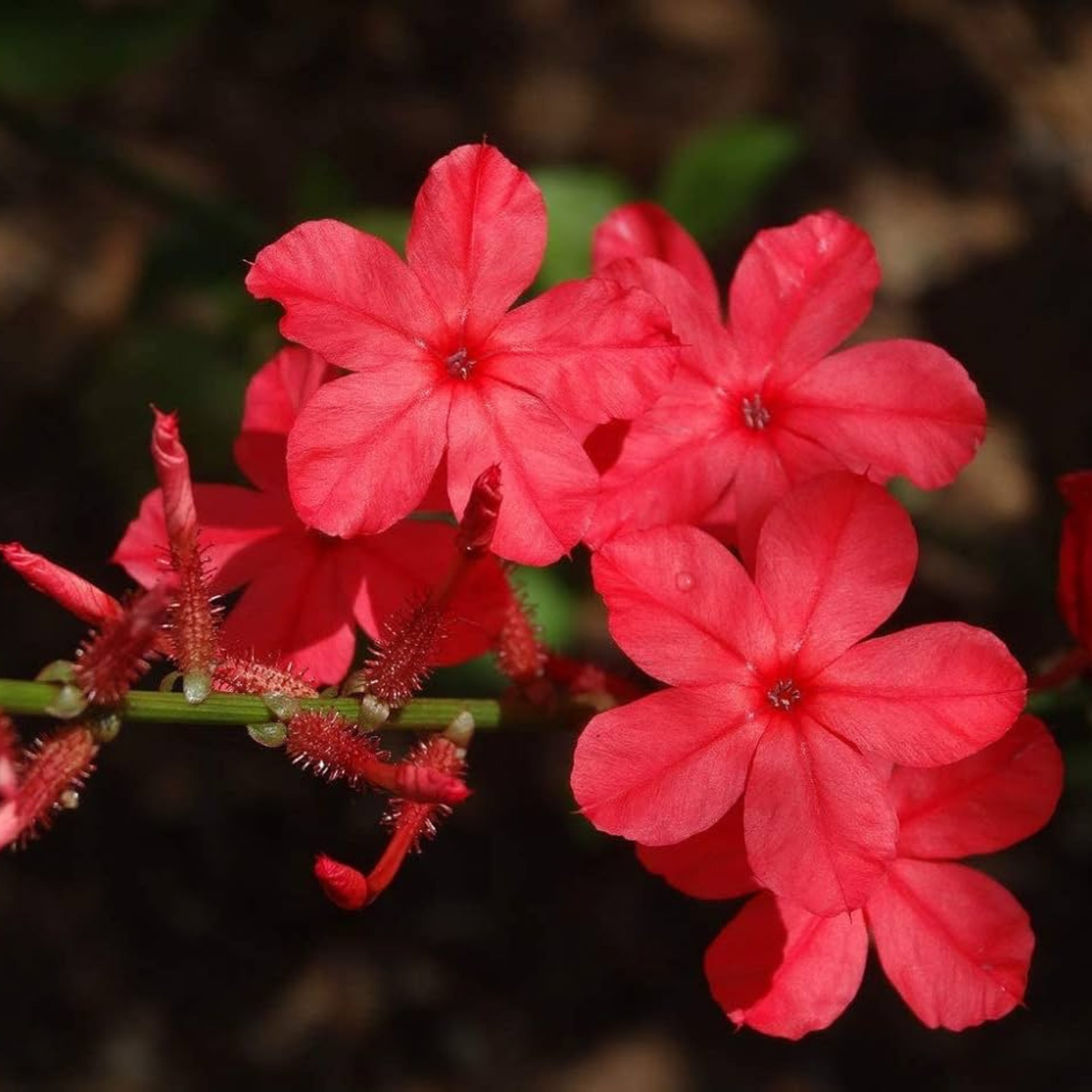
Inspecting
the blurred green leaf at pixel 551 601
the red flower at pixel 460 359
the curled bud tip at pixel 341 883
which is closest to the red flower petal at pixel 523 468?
the red flower at pixel 460 359

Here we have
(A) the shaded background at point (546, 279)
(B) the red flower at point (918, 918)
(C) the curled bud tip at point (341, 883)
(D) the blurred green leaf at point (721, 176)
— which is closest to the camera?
(C) the curled bud tip at point (341, 883)

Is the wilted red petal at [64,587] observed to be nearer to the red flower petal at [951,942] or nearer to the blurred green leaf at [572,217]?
the red flower petal at [951,942]

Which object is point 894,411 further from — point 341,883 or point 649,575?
point 341,883

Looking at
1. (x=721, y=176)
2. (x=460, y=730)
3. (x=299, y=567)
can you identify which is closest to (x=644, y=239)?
(x=299, y=567)

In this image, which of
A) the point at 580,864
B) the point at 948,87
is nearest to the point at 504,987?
the point at 580,864

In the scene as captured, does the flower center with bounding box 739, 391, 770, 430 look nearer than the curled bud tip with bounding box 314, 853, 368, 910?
No

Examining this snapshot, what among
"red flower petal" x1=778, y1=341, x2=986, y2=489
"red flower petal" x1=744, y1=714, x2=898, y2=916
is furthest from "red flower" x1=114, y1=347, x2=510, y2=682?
"red flower petal" x1=778, y1=341, x2=986, y2=489

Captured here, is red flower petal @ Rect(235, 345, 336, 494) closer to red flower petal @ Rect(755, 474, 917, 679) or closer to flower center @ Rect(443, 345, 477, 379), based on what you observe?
flower center @ Rect(443, 345, 477, 379)
